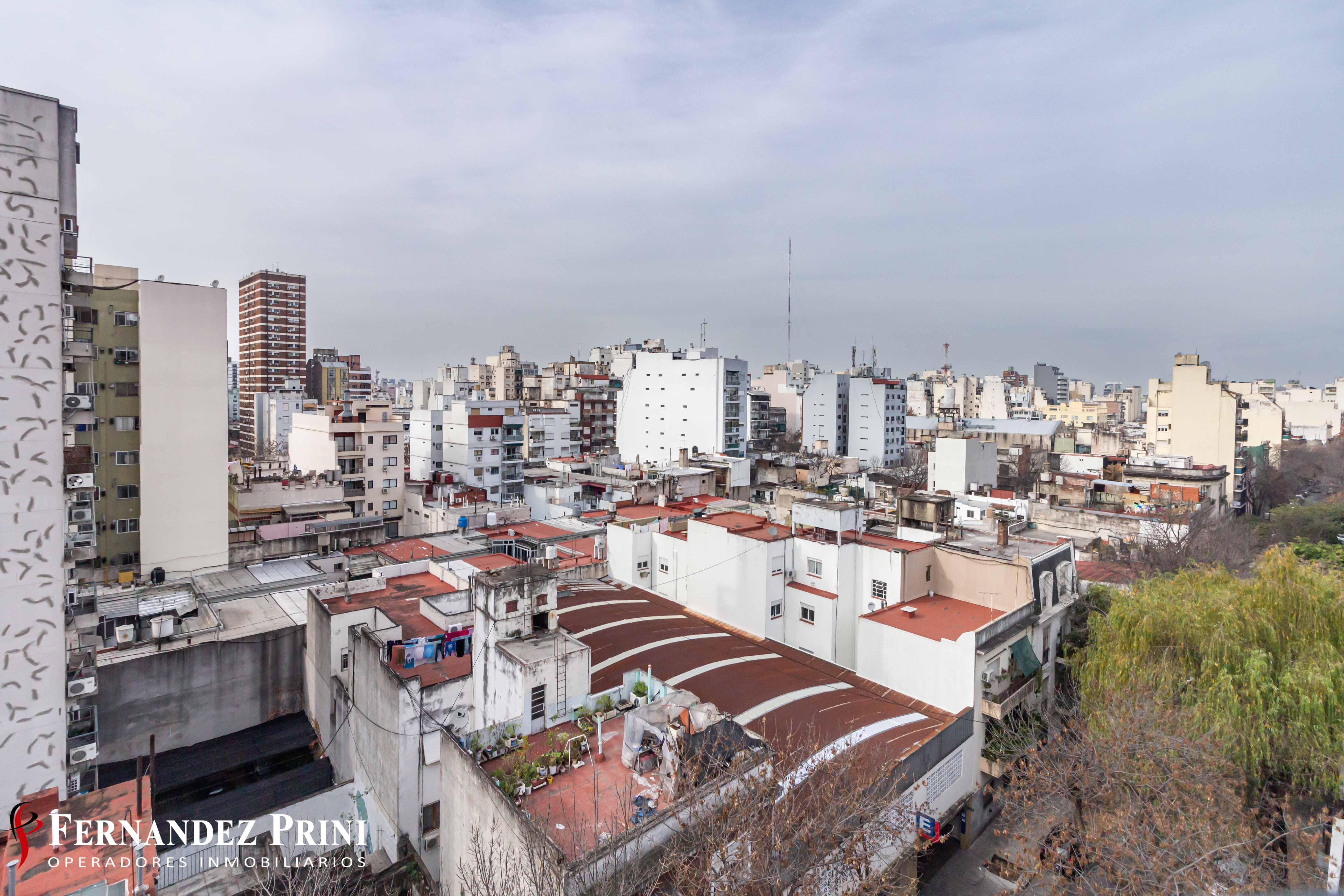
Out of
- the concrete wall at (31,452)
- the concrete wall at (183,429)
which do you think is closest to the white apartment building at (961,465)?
the concrete wall at (183,429)

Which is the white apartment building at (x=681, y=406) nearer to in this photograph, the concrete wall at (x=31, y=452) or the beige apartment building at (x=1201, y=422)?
the beige apartment building at (x=1201, y=422)

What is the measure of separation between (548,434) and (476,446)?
14750 millimetres

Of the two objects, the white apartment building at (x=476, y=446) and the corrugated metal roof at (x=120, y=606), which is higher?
the white apartment building at (x=476, y=446)

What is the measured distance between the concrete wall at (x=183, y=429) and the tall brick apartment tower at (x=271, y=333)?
70.0 m

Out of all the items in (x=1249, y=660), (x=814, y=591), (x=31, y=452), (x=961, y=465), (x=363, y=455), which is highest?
(x=31, y=452)

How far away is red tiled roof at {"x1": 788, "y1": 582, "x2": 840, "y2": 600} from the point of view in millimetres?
22406

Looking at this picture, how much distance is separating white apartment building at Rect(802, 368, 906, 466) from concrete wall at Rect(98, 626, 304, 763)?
199 feet

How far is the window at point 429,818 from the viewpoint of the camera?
13859 millimetres

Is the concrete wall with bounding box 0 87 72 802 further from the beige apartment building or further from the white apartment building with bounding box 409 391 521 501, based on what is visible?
the beige apartment building

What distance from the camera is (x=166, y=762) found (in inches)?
688

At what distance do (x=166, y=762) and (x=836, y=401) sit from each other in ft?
231

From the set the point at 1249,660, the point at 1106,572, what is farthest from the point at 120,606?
the point at 1106,572

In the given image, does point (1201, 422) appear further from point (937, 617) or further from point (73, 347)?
point (73, 347)

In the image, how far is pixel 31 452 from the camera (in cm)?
1317
